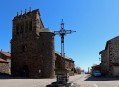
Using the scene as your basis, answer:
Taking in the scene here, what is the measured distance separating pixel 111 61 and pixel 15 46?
17661mm

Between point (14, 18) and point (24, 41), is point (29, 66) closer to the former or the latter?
point (24, 41)

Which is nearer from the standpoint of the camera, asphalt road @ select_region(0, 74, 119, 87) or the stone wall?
asphalt road @ select_region(0, 74, 119, 87)

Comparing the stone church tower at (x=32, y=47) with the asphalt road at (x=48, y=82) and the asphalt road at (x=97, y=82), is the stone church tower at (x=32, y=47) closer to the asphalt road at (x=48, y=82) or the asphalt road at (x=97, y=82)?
the asphalt road at (x=48, y=82)

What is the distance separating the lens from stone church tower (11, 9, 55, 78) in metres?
46.6

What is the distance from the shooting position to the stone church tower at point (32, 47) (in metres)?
46.6

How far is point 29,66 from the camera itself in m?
47.5

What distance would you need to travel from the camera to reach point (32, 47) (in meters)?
47.4

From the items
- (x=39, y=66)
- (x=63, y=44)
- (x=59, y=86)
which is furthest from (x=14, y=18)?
(x=59, y=86)

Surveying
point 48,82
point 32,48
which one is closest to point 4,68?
point 32,48

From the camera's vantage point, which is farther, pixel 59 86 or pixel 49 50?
pixel 49 50

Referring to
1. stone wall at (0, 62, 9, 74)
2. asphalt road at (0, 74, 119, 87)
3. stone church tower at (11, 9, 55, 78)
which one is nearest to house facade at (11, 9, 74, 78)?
stone church tower at (11, 9, 55, 78)

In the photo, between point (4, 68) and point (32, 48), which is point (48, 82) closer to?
point (32, 48)

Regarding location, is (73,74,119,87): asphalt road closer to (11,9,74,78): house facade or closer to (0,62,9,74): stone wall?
(11,9,74,78): house facade

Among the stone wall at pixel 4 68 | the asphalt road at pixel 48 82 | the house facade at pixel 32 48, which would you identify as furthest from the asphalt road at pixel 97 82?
the stone wall at pixel 4 68
